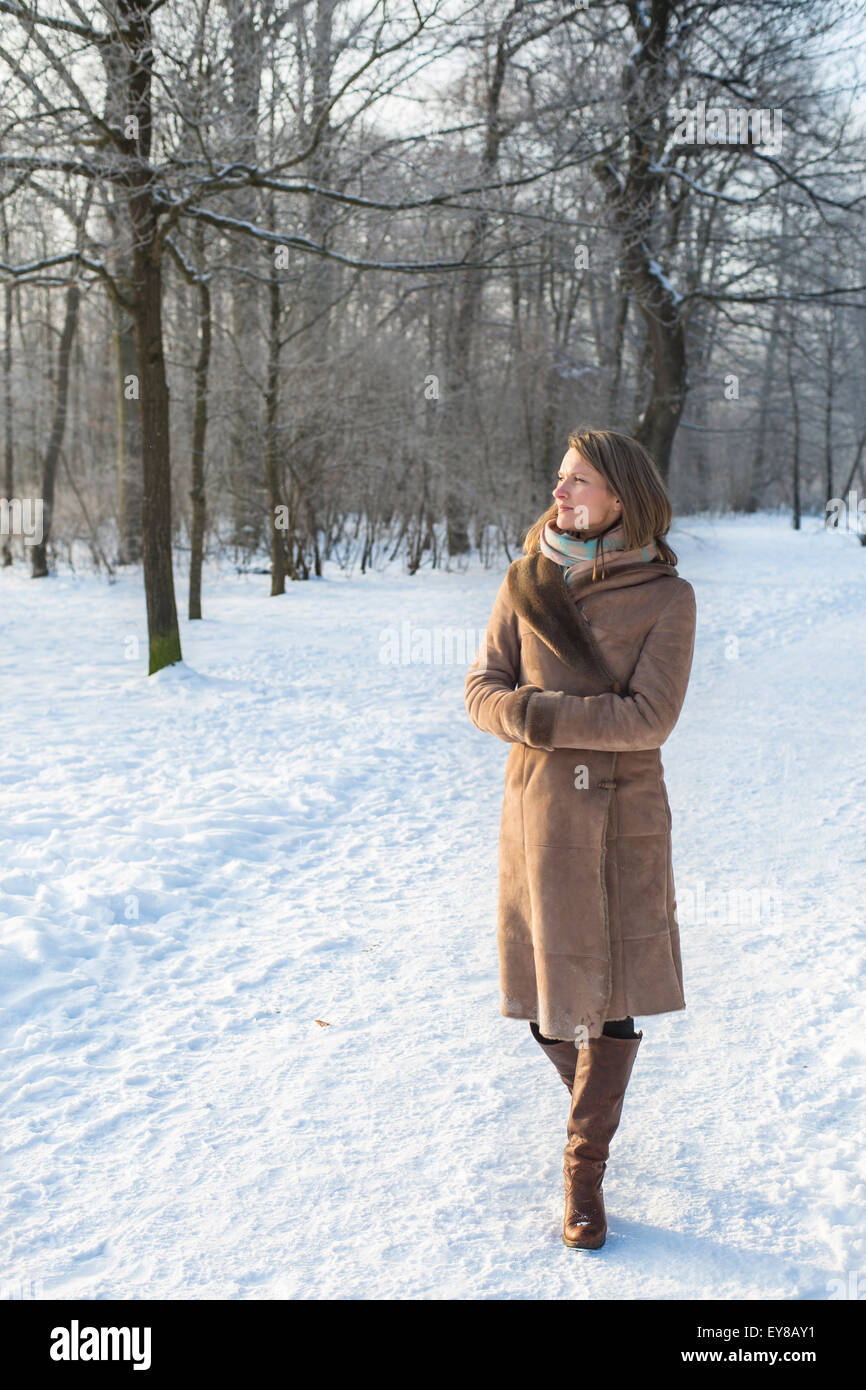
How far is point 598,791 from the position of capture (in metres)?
2.43

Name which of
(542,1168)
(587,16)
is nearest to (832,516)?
(587,16)

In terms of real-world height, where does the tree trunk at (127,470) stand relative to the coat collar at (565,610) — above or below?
above

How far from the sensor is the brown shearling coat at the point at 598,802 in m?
2.40

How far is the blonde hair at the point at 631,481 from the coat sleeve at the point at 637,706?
0.53ft

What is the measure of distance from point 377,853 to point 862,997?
236 cm

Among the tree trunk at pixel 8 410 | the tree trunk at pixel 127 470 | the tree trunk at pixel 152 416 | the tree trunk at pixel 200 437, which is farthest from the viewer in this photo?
the tree trunk at pixel 8 410

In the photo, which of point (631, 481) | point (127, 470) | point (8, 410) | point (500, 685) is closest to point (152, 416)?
point (500, 685)

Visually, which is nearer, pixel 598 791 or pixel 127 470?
pixel 598 791

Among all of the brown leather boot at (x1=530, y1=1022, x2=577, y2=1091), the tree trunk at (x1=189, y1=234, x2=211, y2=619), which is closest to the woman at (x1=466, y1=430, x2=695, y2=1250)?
the brown leather boot at (x1=530, y1=1022, x2=577, y2=1091)

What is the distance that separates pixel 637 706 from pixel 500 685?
36cm

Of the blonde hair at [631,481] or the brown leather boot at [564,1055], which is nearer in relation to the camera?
the blonde hair at [631,481]

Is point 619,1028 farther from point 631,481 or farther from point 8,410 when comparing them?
point 8,410

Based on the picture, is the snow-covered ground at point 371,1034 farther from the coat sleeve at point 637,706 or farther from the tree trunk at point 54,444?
the tree trunk at point 54,444

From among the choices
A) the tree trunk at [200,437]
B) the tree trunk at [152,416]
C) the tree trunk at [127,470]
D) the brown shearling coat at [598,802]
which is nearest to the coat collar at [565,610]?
the brown shearling coat at [598,802]
